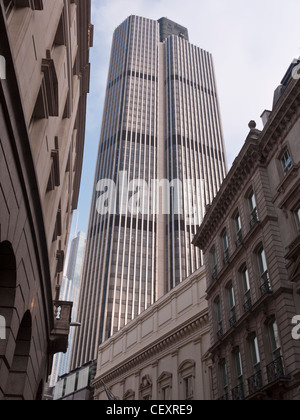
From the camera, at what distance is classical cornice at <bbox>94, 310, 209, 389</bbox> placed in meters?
32.4

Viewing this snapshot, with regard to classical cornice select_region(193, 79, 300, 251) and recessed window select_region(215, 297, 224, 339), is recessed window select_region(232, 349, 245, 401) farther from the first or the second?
classical cornice select_region(193, 79, 300, 251)

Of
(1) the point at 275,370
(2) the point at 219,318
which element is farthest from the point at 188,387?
(1) the point at 275,370

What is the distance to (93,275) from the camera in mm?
131125

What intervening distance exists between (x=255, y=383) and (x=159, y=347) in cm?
1725

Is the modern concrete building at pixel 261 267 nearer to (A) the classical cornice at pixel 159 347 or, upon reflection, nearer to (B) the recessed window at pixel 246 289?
(B) the recessed window at pixel 246 289

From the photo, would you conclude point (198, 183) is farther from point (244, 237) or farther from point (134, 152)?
point (244, 237)

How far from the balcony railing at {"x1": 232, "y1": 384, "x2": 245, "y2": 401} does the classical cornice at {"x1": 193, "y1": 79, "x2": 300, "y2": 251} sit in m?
11.1

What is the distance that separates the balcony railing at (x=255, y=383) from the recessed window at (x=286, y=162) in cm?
1056

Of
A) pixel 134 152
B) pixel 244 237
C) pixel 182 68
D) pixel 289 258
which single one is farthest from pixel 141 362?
pixel 182 68

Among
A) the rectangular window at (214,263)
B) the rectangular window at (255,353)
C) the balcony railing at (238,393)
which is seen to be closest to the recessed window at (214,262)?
the rectangular window at (214,263)

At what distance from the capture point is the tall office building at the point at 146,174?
126062mm

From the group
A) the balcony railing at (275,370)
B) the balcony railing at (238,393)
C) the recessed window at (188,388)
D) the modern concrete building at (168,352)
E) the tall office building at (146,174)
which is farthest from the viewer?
the tall office building at (146,174)

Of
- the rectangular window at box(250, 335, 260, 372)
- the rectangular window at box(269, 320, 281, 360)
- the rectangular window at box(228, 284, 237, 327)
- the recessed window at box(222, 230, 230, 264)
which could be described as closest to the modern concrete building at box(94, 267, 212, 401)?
the rectangular window at box(228, 284, 237, 327)
